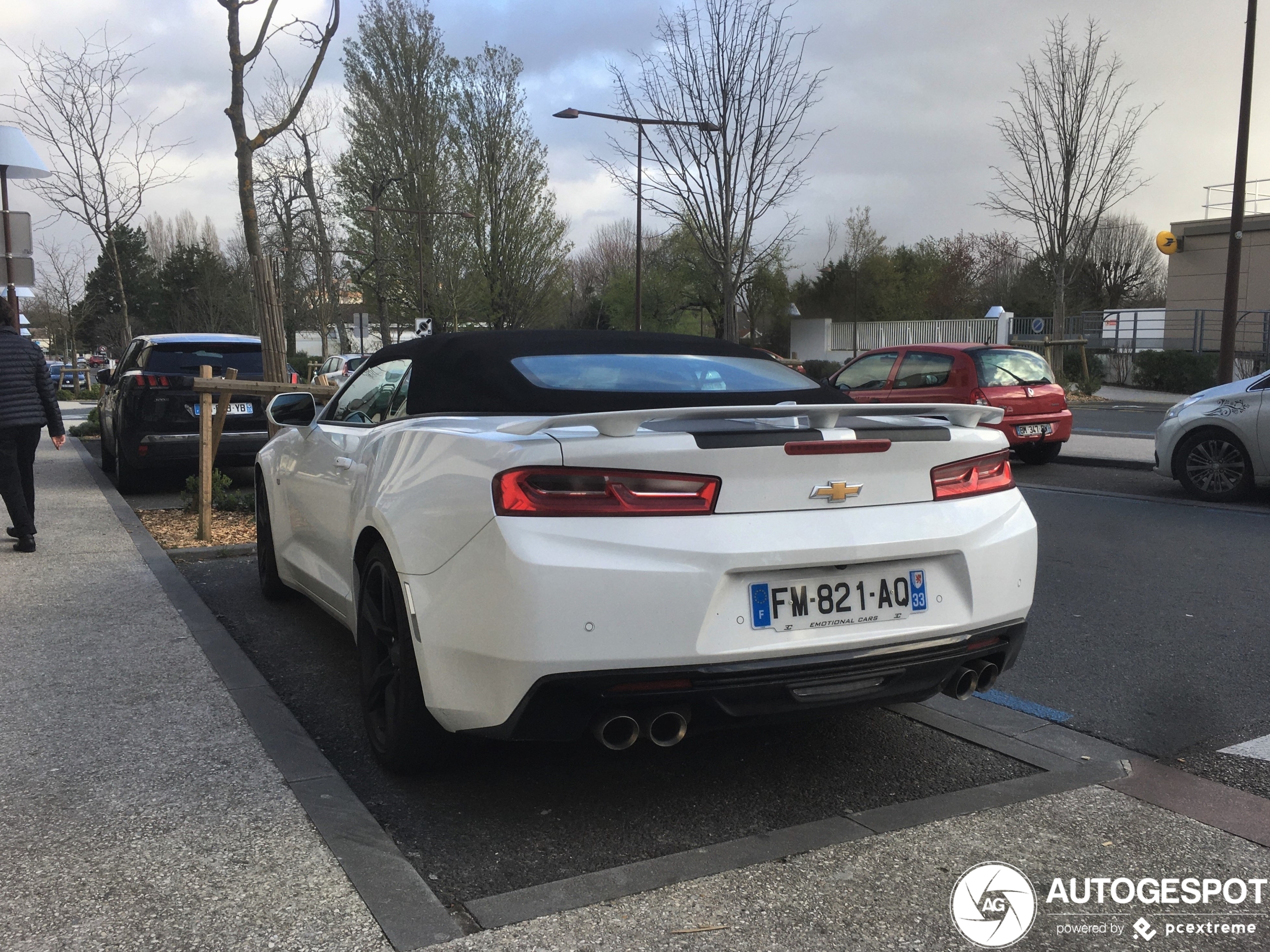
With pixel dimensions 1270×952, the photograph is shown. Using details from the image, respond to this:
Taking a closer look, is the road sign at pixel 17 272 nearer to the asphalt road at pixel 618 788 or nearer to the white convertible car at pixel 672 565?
the asphalt road at pixel 618 788

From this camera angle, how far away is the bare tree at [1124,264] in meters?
57.8

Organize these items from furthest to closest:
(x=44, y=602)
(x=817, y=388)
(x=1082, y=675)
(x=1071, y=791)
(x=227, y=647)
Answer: (x=44, y=602) < (x=227, y=647) < (x=1082, y=675) < (x=817, y=388) < (x=1071, y=791)

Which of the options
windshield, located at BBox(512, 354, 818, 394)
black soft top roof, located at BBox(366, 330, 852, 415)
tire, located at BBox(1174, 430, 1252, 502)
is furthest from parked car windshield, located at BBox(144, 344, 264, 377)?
tire, located at BBox(1174, 430, 1252, 502)

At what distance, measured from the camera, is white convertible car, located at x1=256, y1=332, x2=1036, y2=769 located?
2701mm

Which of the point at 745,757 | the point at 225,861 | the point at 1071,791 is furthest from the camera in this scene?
the point at 745,757

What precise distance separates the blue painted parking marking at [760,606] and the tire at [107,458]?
427 inches

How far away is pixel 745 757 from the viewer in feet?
12.1

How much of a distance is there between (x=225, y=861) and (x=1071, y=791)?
250cm

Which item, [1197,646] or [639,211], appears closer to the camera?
[1197,646]

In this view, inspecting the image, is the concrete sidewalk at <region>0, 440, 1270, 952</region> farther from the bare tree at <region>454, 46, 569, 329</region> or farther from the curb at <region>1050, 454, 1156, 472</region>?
the bare tree at <region>454, 46, 569, 329</region>

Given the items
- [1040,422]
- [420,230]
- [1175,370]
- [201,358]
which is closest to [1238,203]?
[1040,422]

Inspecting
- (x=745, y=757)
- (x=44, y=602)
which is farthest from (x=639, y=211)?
(x=745, y=757)

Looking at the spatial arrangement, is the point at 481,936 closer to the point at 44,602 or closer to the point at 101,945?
the point at 101,945

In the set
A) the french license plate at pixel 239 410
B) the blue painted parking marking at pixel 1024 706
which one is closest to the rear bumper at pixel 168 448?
the french license plate at pixel 239 410
